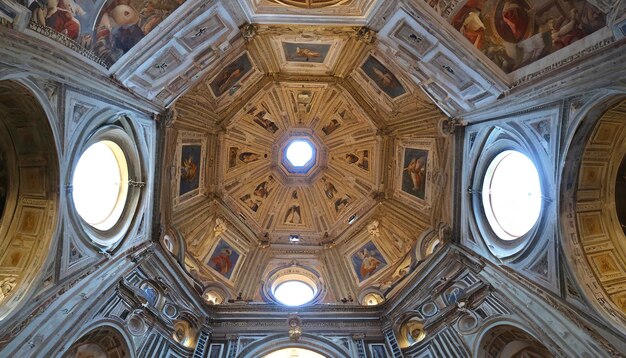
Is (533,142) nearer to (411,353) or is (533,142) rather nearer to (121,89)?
(411,353)

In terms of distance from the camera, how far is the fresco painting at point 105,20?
30.4 feet

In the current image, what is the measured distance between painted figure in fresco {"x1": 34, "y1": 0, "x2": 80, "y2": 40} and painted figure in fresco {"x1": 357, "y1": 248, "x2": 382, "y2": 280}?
13.7 meters

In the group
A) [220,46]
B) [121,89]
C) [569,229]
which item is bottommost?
[569,229]

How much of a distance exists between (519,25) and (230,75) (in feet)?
35.2

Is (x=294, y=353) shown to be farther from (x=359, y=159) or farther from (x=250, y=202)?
(x=359, y=159)

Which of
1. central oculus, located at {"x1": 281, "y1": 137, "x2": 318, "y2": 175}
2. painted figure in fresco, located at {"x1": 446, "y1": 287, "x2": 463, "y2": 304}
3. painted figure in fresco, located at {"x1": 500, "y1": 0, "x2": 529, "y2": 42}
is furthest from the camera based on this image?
central oculus, located at {"x1": 281, "y1": 137, "x2": 318, "y2": 175}

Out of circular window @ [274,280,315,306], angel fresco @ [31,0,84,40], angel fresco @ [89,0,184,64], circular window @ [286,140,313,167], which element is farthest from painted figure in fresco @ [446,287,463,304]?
angel fresco @ [31,0,84,40]

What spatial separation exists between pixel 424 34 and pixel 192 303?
11408 mm

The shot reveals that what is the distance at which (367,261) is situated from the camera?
19609 mm

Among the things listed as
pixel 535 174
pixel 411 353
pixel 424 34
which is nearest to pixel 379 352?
pixel 411 353

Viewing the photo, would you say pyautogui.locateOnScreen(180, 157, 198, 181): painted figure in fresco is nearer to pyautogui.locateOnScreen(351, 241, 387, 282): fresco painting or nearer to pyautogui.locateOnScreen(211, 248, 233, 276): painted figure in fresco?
pyautogui.locateOnScreen(211, 248, 233, 276): painted figure in fresco

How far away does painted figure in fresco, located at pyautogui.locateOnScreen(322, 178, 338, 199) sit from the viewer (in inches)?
912

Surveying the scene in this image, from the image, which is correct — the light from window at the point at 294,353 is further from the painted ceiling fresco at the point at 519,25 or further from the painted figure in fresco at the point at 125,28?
the painted ceiling fresco at the point at 519,25

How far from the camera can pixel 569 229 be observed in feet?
35.5
